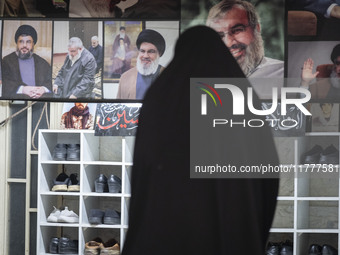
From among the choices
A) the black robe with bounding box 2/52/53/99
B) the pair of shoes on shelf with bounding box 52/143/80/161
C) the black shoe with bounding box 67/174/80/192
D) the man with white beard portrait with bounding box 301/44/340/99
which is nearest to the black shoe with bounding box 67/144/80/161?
the pair of shoes on shelf with bounding box 52/143/80/161

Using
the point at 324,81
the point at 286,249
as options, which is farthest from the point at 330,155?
the point at 324,81

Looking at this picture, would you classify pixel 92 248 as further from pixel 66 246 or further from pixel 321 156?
pixel 321 156

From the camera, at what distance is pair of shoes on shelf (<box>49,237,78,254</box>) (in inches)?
190

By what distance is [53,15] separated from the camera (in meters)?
3.08

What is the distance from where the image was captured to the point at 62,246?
190 inches

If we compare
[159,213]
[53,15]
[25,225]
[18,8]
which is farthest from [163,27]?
[25,225]

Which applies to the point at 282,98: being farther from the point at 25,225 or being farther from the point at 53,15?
the point at 25,225

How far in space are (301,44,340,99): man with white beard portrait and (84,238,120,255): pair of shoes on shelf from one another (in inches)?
99.4

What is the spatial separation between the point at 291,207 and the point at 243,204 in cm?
346

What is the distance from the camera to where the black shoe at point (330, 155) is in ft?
14.8

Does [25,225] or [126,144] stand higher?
[126,144]

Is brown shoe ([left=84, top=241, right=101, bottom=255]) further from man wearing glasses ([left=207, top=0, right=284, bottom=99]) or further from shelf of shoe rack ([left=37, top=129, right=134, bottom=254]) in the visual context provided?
man wearing glasses ([left=207, top=0, right=284, bottom=99])

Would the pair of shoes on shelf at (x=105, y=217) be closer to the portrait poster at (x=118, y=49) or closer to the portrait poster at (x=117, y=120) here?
the portrait poster at (x=117, y=120)

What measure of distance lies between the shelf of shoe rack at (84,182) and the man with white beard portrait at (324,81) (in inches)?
81.5
